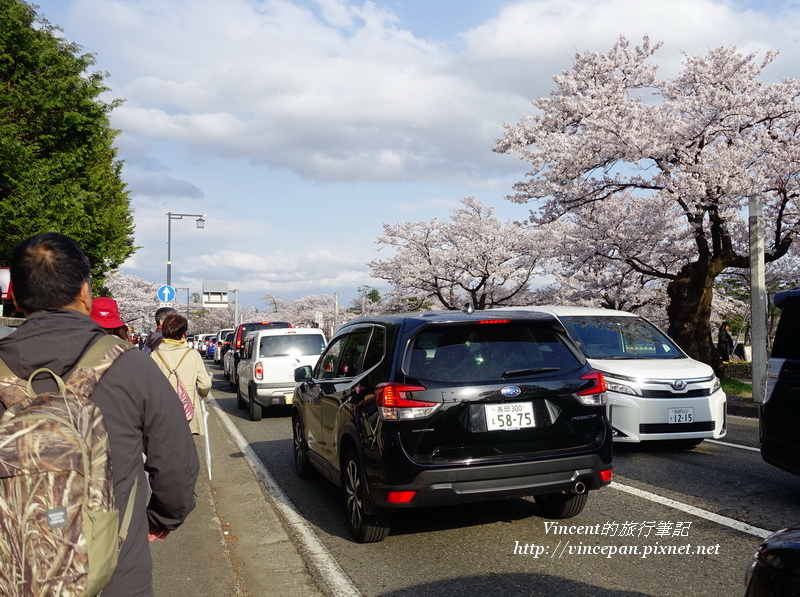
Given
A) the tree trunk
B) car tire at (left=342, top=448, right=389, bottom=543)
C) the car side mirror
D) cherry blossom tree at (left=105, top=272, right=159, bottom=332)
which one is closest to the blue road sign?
the tree trunk

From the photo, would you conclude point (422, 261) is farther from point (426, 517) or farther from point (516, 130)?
point (426, 517)

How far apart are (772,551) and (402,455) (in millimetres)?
3057

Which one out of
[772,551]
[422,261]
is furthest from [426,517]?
[422,261]

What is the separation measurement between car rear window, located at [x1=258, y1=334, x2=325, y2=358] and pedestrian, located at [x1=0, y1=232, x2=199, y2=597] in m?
12.3

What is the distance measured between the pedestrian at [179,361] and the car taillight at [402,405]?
2643 millimetres

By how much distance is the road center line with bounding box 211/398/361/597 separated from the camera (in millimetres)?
4797

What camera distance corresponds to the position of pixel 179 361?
7.22 m

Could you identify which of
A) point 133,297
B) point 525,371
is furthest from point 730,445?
point 133,297

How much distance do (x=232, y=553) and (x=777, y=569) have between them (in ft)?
14.5

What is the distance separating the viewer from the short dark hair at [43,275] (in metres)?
2.30

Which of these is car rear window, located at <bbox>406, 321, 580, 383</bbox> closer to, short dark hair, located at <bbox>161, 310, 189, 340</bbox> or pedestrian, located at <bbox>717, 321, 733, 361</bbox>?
short dark hair, located at <bbox>161, 310, 189, 340</bbox>

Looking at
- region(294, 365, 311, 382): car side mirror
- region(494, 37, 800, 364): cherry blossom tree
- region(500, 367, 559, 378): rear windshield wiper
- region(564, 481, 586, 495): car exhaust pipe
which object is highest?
region(494, 37, 800, 364): cherry blossom tree

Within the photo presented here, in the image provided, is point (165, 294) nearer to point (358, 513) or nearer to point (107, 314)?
point (107, 314)

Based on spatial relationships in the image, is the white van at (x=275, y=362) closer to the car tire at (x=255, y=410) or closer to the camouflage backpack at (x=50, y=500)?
the car tire at (x=255, y=410)
